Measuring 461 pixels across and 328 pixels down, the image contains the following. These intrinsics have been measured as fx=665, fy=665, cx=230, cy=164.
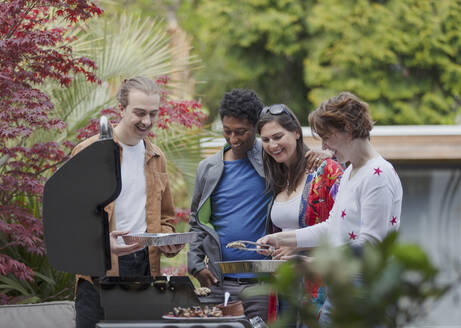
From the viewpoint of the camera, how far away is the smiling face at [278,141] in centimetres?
288

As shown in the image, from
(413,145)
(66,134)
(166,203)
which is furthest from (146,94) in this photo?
(413,145)

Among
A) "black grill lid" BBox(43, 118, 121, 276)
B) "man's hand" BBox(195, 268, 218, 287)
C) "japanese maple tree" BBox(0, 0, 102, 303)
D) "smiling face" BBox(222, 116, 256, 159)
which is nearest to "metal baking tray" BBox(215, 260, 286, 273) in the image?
"black grill lid" BBox(43, 118, 121, 276)

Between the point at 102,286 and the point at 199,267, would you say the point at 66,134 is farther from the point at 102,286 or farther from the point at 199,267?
the point at 102,286

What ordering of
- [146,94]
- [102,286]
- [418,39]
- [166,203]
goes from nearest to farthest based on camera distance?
1. [102,286]
2. [146,94]
3. [166,203]
4. [418,39]

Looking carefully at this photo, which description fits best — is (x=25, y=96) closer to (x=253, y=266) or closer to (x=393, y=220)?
(x=253, y=266)

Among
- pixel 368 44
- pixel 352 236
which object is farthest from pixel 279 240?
pixel 368 44

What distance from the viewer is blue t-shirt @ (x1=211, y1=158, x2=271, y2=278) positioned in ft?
9.86

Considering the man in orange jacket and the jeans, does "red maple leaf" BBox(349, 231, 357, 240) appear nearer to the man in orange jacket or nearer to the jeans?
the man in orange jacket

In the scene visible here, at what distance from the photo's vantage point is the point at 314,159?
2916 millimetres

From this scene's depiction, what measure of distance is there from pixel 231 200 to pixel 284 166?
30 cm

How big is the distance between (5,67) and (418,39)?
1290 centimetres

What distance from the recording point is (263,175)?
305cm

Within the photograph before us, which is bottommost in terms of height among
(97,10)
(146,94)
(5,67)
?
(146,94)

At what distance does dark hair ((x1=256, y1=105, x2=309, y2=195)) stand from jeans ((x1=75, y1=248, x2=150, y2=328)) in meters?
0.69
